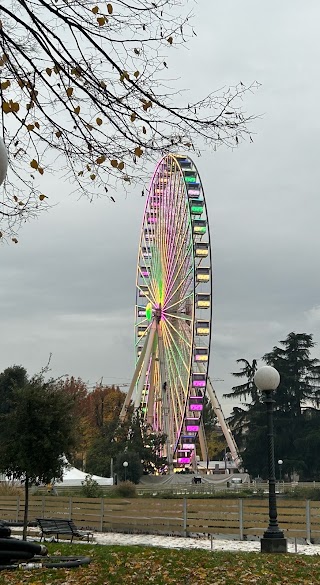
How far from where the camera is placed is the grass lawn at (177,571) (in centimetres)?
817

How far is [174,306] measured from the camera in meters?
45.1

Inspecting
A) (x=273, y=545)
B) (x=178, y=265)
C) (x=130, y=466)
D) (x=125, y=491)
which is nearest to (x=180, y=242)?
(x=178, y=265)

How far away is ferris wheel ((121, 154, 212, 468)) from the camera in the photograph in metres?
41.8

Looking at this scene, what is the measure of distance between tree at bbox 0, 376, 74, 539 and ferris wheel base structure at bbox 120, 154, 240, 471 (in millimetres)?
21760

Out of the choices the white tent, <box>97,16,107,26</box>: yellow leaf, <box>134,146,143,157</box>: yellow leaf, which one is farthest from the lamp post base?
the white tent

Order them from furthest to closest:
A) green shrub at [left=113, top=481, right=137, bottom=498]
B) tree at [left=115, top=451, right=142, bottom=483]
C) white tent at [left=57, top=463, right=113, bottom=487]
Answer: tree at [left=115, top=451, right=142, bottom=483] → white tent at [left=57, top=463, right=113, bottom=487] → green shrub at [left=113, top=481, right=137, bottom=498]

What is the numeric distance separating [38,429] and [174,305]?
2581cm

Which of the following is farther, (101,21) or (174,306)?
(174,306)

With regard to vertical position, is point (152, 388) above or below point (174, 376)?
below

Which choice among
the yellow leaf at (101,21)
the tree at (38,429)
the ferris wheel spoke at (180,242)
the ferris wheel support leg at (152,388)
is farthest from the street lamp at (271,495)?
the ferris wheel support leg at (152,388)

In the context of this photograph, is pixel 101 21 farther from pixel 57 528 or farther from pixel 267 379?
pixel 57 528

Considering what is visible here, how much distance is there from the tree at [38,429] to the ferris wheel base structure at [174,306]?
21760mm

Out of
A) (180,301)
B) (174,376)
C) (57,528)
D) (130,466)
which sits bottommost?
(57,528)

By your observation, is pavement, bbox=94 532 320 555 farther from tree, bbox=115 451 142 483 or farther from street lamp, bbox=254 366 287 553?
tree, bbox=115 451 142 483
